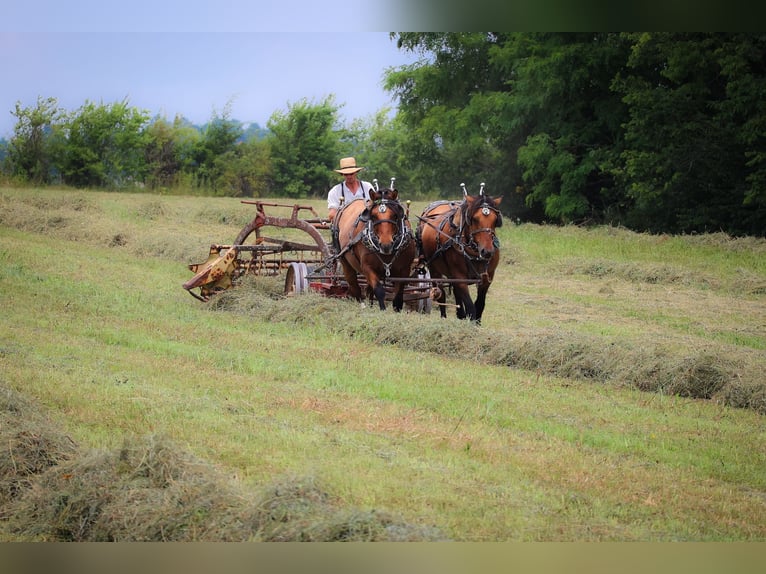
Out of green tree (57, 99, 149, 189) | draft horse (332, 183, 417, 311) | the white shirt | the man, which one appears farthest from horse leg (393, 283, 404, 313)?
green tree (57, 99, 149, 189)

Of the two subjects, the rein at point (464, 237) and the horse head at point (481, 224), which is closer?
the horse head at point (481, 224)

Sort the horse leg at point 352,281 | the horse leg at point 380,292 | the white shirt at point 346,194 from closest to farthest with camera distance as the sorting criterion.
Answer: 1. the horse leg at point 380,292
2. the horse leg at point 352,281
3. the white shirt at point 346,194

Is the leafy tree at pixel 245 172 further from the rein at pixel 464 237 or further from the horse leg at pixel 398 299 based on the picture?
the rein at pixel 464 237

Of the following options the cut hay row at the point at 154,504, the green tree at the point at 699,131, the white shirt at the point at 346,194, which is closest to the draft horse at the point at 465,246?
the white shirt at the point at 346,194

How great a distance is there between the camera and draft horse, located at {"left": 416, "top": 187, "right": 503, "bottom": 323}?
11.4 m

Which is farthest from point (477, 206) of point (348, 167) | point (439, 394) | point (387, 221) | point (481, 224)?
point (439, 394)

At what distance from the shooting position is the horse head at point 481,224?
11.4 metres

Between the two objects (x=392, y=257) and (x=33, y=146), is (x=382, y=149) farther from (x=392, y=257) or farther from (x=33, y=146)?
(x=392, y=257)

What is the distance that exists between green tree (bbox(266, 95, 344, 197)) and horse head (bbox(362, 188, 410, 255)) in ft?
82.5

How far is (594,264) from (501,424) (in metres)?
11.5

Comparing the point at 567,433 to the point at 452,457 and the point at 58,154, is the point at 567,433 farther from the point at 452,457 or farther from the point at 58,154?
the point at 58,154

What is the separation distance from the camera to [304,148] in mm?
37938

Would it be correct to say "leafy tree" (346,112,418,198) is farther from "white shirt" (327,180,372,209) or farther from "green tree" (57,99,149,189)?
"white shirt" (327,180,372,209)

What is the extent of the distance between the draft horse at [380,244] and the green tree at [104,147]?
69.3 ft
